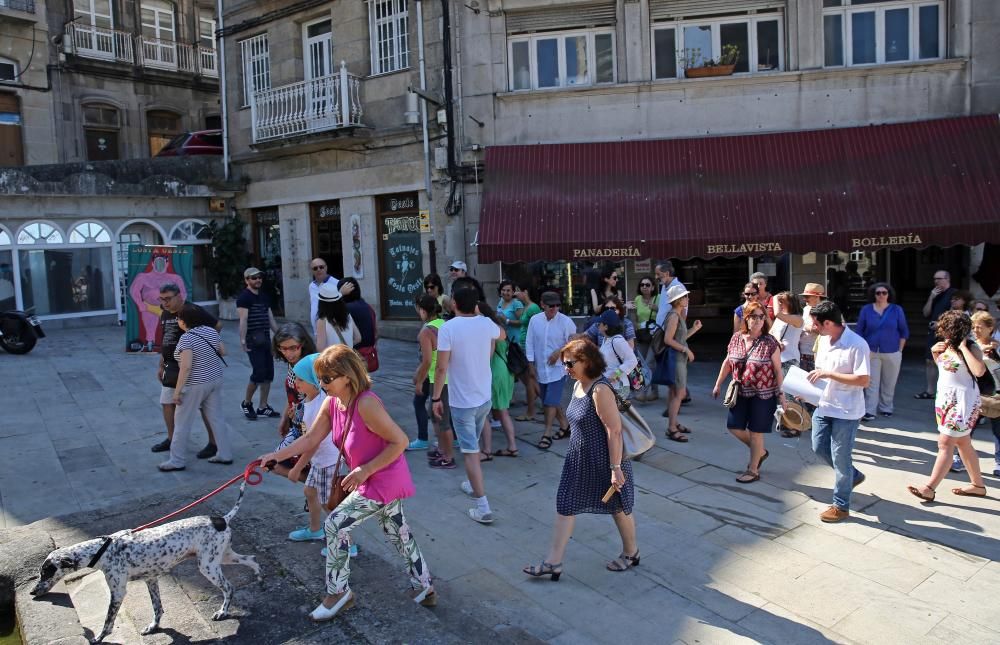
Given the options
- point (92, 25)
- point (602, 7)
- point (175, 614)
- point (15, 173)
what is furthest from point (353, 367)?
point (92, 25)

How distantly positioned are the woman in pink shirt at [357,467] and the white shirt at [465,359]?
1.70m

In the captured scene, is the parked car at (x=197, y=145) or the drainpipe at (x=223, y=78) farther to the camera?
the parked car at (x=197, y=145)

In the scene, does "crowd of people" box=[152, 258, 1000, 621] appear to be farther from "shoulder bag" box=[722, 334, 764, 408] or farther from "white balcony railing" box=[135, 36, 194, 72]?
"white balcony railing" box=[135, 36, 194, 72]

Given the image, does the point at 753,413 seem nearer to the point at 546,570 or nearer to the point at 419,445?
the point at 546,570

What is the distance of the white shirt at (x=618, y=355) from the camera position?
6.97 meters

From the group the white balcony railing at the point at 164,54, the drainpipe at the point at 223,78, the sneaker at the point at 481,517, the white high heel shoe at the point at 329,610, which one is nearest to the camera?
the white high heel shoe at the point at 329,610

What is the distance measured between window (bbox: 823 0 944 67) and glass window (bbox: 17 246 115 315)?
51.4ft

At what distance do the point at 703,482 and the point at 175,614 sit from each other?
4557 millimetres

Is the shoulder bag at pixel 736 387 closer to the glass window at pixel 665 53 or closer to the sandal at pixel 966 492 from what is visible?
the sandal at pixel 966 492

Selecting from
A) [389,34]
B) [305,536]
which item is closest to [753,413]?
[305,536]

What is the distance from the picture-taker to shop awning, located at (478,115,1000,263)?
1105 cm

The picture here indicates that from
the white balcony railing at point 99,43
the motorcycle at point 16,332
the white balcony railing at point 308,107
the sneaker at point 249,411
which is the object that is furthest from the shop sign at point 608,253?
the white balcony railing at point 99,43

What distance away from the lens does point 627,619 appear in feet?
15.0

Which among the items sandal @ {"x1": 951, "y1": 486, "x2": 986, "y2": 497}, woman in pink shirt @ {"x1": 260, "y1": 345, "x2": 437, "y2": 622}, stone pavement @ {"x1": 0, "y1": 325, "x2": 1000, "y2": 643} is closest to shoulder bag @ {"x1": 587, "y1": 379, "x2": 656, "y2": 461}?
stone pavement @ {"x1": 0, "y1": 325, "x2": 1000, "y2": 643}
